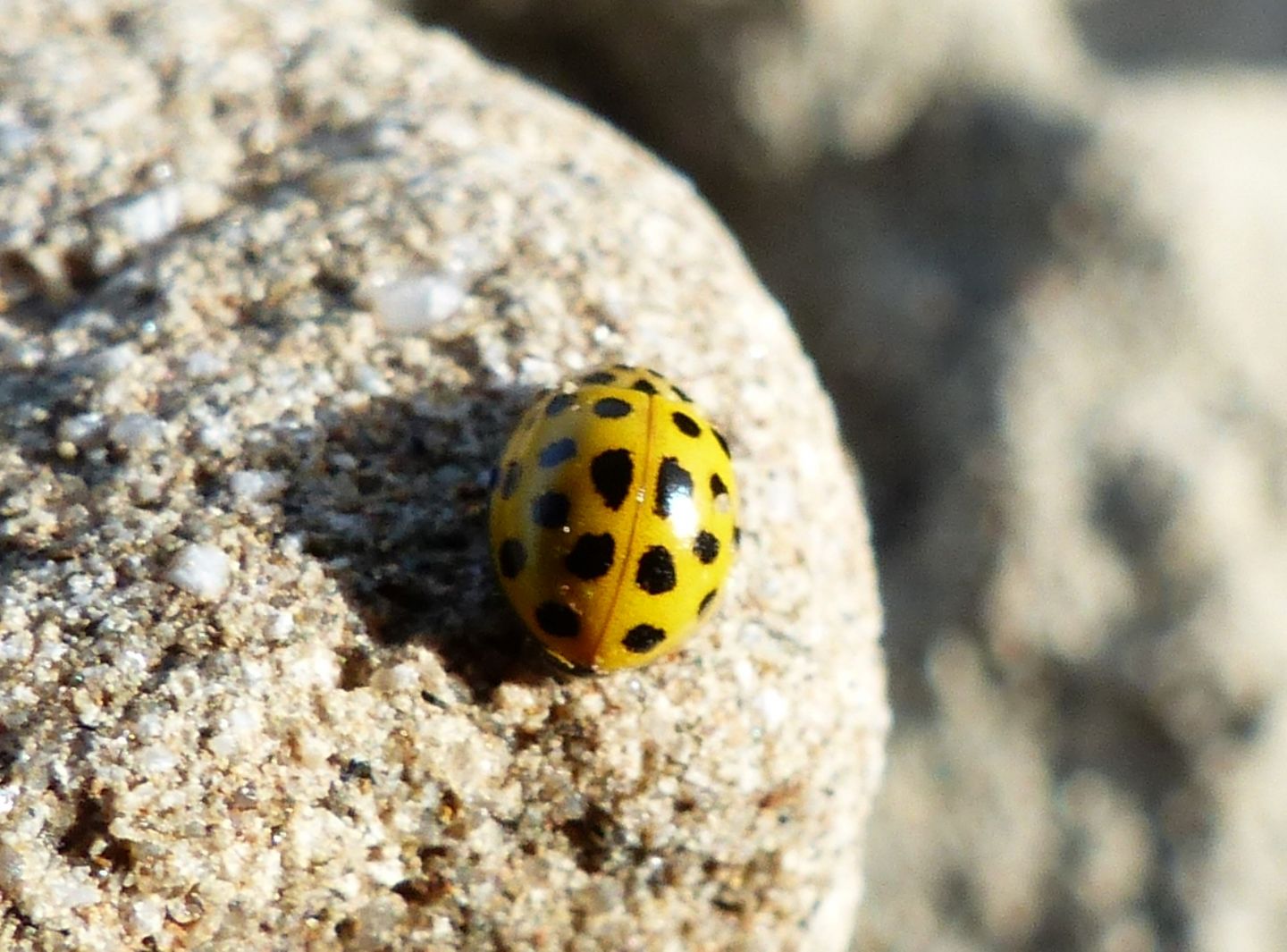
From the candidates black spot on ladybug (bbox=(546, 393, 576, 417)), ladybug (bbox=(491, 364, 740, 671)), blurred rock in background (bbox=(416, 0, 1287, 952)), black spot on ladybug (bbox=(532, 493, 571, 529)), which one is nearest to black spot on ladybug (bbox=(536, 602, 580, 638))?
ladybug (bbox=(491, 364, 740, 671))

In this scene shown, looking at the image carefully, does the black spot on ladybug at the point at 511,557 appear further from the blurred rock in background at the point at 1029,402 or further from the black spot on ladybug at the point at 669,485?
the blurred rock in background at the point at 1029,402

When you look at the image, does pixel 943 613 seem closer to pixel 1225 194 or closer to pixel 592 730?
pixel 1225 194

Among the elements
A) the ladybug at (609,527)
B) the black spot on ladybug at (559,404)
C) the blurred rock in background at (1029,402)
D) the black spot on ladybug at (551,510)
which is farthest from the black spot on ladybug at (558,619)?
the blurred rock in background at (1029,402)

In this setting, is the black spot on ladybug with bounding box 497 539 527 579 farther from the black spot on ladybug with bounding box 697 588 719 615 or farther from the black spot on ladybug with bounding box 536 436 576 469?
the black spot on ladybug with bounding box 697 588 719 615

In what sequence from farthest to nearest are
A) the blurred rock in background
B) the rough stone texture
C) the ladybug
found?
the blurred rock in background, the ladybug, the rough stone texture

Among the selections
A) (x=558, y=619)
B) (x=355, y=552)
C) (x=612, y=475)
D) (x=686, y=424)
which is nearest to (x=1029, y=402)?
(x=686, y=424)

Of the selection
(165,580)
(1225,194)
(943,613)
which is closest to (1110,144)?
(1225,194)
